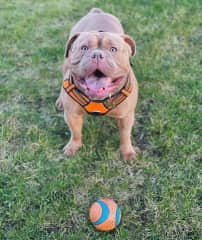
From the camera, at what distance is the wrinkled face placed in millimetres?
2879

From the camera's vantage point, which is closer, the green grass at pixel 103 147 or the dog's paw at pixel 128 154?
the green grass at pixel 103 147

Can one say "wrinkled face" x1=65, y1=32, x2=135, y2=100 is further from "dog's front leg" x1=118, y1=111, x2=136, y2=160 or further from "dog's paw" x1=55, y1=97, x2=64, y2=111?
"dog's paw" x1=55, y1=97, x2=64, y2=111

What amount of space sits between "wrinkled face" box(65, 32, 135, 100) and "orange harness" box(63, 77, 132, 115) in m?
0.08

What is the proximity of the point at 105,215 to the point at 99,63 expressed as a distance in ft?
3.48

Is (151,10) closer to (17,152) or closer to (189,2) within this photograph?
(189,2)

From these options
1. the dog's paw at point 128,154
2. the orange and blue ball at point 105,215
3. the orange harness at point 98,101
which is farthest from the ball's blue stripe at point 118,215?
the orange harness at point 98,101

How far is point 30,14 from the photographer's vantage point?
19.5 feet

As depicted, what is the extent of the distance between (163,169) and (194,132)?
1.85 ft

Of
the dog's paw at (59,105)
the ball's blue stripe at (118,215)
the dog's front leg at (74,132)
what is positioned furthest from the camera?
the dog's paw at (59,105)

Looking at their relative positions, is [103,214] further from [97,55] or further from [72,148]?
[97,55]

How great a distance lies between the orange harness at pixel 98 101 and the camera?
10.5ft

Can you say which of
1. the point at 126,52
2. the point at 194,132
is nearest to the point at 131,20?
the point at 194,132

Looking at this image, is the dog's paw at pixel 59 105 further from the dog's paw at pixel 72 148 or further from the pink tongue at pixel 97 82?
the pink tongue at pixel 97 82

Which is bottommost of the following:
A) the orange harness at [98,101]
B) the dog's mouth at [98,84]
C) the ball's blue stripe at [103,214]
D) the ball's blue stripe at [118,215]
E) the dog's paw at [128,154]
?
the ball's blue stripe at [118,215]
